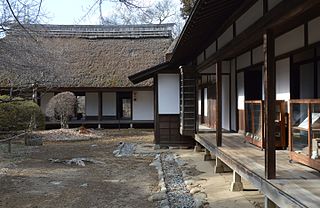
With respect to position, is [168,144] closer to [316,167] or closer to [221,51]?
[221,51]

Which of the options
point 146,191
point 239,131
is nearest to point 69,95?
point 239,131

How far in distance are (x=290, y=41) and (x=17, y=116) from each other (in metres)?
13.2

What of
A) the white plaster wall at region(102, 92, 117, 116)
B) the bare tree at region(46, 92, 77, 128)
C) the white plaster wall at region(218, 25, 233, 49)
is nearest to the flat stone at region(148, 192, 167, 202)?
the white plaster wall at region(218, 25, 233, 49)

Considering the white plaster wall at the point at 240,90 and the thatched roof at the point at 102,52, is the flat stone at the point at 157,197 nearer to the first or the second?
the white plaster wall at the point at 240,90

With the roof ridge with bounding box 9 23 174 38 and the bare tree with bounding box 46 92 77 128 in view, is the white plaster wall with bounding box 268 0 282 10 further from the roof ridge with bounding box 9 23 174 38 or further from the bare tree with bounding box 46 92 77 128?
the roof ridge with bounding box 9 23 174 38

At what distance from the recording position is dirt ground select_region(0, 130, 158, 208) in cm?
681

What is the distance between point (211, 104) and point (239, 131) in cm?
342

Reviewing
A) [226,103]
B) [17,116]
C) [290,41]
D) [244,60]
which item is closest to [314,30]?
[290,41]

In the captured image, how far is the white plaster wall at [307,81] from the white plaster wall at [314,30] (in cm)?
67

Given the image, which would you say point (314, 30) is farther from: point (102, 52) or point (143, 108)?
point (102, 52)

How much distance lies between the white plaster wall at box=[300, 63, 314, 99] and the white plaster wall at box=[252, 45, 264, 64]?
1.77 m

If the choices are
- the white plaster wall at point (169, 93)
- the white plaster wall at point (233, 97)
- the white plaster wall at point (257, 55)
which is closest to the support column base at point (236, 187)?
the white plaster wall at point (257, 55)

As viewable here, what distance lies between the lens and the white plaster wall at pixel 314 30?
5.98 m

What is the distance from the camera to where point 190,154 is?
12.3 m
